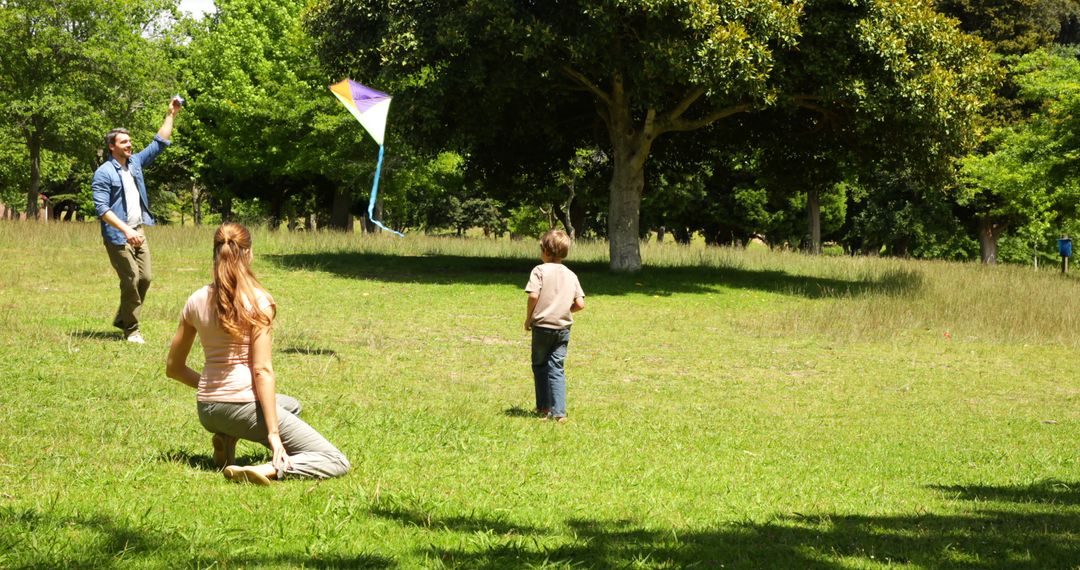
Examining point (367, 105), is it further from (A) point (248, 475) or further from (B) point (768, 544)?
(B) point (768, 544)

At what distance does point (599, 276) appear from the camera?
24.8 meters

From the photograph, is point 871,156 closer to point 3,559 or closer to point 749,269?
point 749,269

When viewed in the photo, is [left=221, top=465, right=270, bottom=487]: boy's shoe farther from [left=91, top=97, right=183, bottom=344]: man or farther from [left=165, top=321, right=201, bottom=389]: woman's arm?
[left=91, top=97, right=183, bottom=344]: man

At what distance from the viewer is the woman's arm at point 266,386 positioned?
5.60 meters

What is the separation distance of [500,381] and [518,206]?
60778mm

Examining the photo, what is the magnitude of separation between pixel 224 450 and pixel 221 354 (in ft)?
1.96

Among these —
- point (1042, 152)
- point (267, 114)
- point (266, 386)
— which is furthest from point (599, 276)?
point (267, 114)

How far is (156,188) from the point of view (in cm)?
6319

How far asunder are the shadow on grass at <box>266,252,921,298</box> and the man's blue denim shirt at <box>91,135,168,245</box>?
11575 millimetres

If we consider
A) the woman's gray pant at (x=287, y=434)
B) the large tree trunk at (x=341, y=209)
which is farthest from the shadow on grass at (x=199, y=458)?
the large tree trunk at (x=341, y=209)

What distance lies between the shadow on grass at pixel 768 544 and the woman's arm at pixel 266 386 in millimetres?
923

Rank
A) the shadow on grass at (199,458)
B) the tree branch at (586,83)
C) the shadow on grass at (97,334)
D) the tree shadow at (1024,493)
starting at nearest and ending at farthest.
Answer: the shadow on grass at (199,458) < the tree shadow at (1024,493) < the shadow on grass at (97,334) < the tree branch at (586,83)

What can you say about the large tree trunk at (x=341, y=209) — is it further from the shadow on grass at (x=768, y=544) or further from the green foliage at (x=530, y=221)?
the shadow on grass at (x=768, y=544)

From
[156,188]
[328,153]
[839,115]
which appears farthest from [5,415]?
[156,188]
